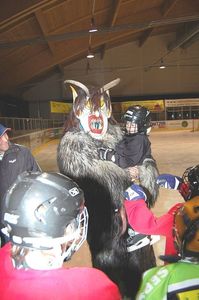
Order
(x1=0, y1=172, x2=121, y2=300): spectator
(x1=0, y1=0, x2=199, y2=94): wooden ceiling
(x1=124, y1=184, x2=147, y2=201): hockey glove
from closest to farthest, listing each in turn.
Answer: (x1=0, y1=172, x2=121, y2=300): spectator < (x1=124, y1=184, x2=147, y2=201): hockey glove < (x1=0, y1=0, x2=199, y2=94): wooden ceiling

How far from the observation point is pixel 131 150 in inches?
86.7

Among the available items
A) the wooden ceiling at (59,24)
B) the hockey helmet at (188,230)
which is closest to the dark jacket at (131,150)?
the hockey helmet at (188,230)

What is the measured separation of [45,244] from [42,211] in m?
0.09

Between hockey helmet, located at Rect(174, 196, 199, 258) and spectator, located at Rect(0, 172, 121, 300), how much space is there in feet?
0.77

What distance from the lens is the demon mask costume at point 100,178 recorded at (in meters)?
2.13

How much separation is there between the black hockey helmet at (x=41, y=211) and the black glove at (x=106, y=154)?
1.01 m

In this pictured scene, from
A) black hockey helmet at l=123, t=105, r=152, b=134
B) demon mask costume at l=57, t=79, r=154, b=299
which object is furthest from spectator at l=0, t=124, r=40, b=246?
black hockey helmet at l=123, t=105, r=152, b=134

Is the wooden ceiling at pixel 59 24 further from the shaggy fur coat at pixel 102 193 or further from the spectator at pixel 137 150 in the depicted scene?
the shaggy fur coat at pixel 102 193

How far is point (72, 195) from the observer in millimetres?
1100

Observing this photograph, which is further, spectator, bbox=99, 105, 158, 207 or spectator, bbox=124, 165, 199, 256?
spectator, bbox=99, 105, 158, 207

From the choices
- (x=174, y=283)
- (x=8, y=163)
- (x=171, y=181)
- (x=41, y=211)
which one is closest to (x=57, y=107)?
(x=8, y=163)

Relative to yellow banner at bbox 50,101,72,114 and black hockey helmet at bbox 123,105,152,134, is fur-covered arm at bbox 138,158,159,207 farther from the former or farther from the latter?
yellow banner at bbox 50,101,72,114

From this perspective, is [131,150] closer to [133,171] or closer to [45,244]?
[133,171]

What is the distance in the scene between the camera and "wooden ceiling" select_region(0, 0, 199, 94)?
9.66 meters
